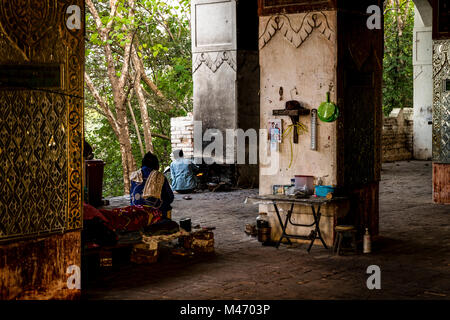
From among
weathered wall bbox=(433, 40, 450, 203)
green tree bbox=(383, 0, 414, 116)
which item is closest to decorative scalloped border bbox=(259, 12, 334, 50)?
weathered wall bbox=(433, 40, 450, 203)

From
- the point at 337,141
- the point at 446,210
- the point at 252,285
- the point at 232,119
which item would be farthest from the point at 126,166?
the point at 252,285

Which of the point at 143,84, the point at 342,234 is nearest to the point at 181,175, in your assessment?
the point at 342,234

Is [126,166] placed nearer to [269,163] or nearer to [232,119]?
[232,119]

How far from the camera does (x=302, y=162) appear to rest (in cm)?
887

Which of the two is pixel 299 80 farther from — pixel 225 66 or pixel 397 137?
pixel 397 137

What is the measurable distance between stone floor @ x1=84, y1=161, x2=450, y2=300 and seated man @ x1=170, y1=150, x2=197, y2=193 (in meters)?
3.81

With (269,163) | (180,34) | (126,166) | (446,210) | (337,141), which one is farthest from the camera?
(180,34)

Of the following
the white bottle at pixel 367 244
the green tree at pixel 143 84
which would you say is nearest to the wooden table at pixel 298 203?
the white bottle at pixel 367 244

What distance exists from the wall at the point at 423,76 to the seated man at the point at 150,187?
583 inches

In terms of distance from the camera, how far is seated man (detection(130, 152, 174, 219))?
28.5 ft

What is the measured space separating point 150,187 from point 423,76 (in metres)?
15.7

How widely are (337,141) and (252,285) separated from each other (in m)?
2.72

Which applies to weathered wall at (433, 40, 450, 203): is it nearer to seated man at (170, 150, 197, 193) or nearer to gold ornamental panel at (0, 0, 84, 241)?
seated man at (170, 150, 197, 193)

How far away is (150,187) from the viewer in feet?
28.5
